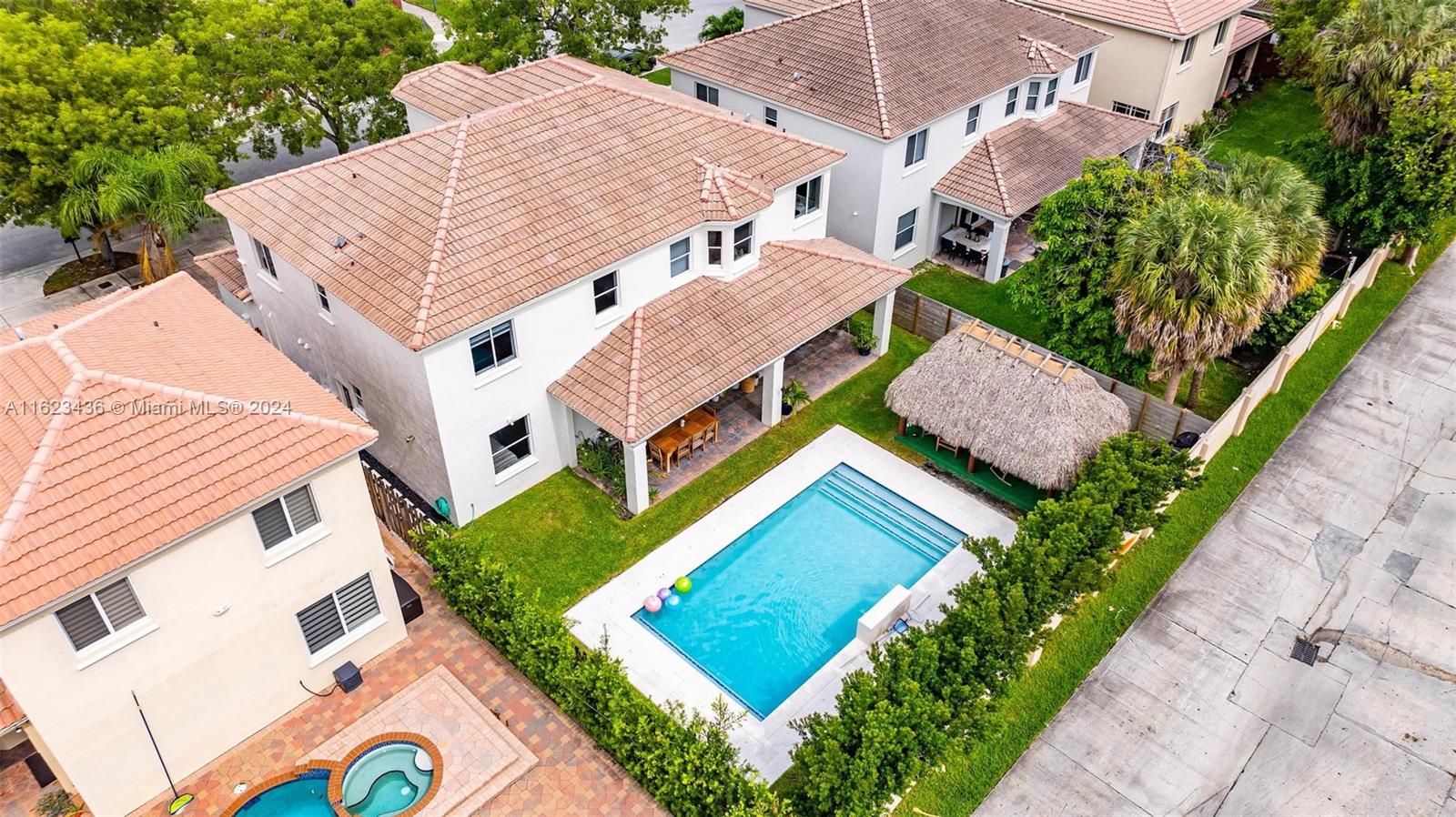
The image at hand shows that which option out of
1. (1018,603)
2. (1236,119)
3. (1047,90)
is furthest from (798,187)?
(1236,119)

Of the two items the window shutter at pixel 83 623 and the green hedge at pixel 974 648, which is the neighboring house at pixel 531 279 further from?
the green hedge at pixel 974 648

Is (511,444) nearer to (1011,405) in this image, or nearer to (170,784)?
(170,784)

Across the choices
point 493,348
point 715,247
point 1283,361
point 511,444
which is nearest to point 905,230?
point 715,247

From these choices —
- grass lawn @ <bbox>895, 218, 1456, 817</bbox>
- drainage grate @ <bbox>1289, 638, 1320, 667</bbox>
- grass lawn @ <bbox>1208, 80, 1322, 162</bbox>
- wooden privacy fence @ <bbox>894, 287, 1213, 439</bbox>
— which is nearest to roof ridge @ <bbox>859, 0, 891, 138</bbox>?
wooden privacy fence @ <bbox>894, 287, 1213, 439</bbox>

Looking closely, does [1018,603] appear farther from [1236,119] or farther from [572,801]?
[1236,119]

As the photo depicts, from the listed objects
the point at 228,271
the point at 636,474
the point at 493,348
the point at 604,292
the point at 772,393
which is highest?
the point at 604,292

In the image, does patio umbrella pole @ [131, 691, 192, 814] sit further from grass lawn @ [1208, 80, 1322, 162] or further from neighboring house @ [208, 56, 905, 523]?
grass lawn @ [1208, 80, 1322, 162]
